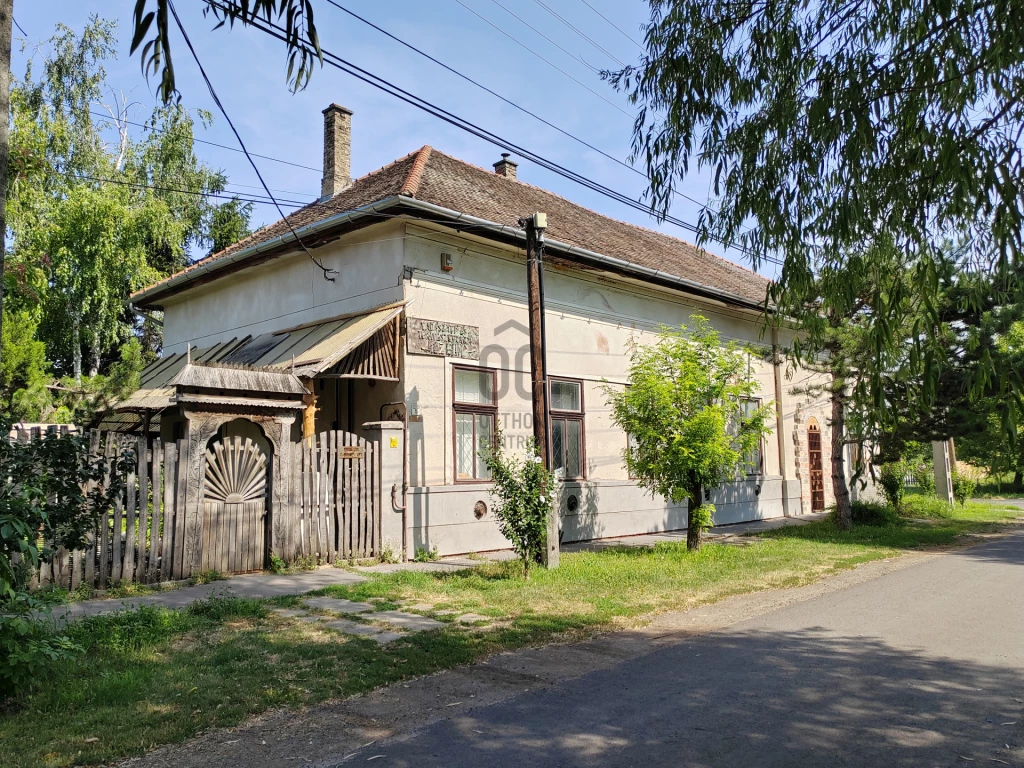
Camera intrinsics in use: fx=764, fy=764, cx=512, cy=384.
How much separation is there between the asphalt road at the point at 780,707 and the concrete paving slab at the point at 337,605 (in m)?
3.21

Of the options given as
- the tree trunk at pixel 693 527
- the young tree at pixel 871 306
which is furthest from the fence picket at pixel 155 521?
the tree trunk at pixel 693 527

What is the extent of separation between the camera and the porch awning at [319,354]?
11.1 m

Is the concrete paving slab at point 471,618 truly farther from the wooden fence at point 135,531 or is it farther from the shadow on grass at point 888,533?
the shadow on grass at point 888,533

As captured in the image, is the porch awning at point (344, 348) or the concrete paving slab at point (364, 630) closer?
the concrete paving slab at point (364, 630)

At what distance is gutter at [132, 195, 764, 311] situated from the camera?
12039 millimetres

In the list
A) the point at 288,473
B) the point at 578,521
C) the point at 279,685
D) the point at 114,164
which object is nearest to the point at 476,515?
the point at 578,521

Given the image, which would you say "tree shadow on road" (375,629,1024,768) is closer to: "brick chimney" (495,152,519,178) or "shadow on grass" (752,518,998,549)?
"shadow on grass" (752,518,998,549)

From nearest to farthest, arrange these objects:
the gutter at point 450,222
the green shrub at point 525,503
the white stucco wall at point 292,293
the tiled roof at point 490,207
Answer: the green shrub at point 525,503 → the gutter at point 450,222 → the white stucco wall at point 292,293 → the tiled roof at point 490,207

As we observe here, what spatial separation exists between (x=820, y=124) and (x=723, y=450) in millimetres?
7740

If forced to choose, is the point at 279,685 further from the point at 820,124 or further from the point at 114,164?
the point at 114,164

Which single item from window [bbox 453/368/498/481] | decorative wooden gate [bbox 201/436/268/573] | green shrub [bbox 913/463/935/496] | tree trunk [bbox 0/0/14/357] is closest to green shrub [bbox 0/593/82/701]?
tree trunk [bbox 0/0/14/357]

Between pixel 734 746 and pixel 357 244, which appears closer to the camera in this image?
pixel 734 746

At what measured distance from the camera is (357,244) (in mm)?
13297

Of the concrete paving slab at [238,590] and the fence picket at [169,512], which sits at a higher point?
the fence picket at [169,512]
